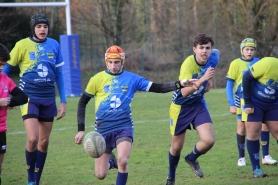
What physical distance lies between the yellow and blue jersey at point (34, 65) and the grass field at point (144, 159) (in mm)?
1382

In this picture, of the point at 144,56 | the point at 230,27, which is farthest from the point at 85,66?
the point at 230,27

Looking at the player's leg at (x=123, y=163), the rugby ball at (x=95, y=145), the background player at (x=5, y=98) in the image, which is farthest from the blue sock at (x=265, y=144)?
the background player at (x=5, y=98)

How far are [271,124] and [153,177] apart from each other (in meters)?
1.84

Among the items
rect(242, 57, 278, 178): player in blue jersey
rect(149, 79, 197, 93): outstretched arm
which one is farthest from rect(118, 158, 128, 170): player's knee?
rect(242, 57, 278, 178): player in blue jersey

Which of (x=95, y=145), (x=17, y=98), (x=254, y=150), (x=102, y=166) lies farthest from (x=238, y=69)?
(x=17, y=98)

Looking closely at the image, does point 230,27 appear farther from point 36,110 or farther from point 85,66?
point 36,110

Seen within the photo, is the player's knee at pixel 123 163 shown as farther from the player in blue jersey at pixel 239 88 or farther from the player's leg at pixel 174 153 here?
the player in blue jersey at pixel 239 88

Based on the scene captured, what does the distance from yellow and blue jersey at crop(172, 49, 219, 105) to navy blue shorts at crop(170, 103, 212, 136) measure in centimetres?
8

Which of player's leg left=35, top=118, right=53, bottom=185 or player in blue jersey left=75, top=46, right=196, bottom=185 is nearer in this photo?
player in blue jersey left=75, top=46, right=196, bottom=185

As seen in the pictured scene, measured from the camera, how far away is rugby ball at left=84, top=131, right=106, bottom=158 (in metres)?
6.32

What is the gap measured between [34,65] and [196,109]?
2.24 m

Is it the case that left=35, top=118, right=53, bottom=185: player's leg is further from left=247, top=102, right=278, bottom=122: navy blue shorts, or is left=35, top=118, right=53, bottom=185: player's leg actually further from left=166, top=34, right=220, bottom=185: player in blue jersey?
left=247, top=102, right=278, bottom=122: navy blue shorts

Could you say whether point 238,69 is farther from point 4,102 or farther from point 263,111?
point 4,102

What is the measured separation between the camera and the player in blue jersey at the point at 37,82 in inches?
290
